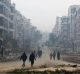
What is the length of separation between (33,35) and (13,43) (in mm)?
109209

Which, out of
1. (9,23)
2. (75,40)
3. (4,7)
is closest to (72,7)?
(75,40)

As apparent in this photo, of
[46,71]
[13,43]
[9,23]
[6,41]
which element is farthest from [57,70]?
[9,23]

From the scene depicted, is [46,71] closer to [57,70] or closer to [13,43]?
[57,70]

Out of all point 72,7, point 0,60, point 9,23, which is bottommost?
point 0,60

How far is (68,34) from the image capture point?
148 metres

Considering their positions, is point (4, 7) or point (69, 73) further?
point (4, 7)

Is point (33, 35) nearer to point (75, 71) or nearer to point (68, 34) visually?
point (68, 34)

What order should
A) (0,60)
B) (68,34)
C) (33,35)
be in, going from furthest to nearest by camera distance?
1. (33,35)
2. (68,34)
3. (0,60)

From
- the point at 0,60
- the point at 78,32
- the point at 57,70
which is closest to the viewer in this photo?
the point at 57,70

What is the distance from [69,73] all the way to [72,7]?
440 ft

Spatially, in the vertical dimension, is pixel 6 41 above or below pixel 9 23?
below

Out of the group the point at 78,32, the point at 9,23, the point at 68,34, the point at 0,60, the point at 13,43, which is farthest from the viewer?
the point at 68,34

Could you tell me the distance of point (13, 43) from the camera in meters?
80.6

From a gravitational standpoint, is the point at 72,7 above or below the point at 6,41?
above
